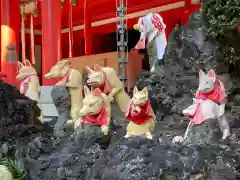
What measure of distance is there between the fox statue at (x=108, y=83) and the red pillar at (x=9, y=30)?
4.00m

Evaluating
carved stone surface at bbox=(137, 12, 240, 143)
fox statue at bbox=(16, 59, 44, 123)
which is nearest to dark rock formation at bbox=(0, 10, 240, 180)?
carved stone surface at bbox=(137, 12, 240, 143)

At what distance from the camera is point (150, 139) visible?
2842 millimetres

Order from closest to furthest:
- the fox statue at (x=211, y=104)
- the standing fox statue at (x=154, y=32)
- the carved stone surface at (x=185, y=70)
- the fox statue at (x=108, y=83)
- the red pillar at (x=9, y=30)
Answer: the fox statue at (x=211, y=104) < the fox statue at (x=108, y=83) < the carved stone surface at (x=185, y=70) < the standing fox statue at (x=154, y=32) < the red pillar at (x=9, y=30)

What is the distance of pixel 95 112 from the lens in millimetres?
3078

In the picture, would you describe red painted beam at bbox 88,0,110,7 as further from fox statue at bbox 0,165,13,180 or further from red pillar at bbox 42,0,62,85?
fox statue at bbox 0,165,13,180

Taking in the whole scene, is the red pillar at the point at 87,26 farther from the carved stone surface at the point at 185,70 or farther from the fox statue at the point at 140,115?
the fox statue at the point at 140,115

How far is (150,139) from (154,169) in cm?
34

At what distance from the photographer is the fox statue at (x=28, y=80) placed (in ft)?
13.6

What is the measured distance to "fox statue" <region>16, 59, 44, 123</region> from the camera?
4148 millimetres

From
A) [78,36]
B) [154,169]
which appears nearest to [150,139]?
[154,169]

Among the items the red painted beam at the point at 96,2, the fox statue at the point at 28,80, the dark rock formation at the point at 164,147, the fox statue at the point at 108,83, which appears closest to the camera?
the dark rock formation at the point at 164,147

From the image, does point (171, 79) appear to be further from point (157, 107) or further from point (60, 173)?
point (60, 173)

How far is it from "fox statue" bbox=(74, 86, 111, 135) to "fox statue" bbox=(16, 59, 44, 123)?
3.83ft

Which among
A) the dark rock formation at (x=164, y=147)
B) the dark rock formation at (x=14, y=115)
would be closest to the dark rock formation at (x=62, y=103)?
the dark rock formation at (x=164, y=147)
